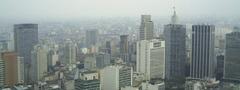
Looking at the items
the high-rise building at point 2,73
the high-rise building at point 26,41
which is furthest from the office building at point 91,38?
the high-rise building at point 2,73

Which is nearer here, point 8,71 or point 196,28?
point 8,71

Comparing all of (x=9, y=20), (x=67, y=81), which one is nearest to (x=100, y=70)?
(x=67, y=81)

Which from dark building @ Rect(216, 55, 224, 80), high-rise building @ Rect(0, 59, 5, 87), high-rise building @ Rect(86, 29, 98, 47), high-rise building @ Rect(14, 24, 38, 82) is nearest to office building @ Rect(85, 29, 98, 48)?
high-rise building @ Rect(86, 29, 98, 47)

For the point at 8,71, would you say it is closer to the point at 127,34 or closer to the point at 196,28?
the point at 127,34

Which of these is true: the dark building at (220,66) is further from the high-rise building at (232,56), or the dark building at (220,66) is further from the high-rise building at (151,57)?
the high-rise building at (151,57)

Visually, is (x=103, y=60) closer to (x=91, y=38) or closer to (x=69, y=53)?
(x=91, y=38)

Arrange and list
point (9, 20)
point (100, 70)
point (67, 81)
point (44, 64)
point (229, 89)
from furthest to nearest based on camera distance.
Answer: point (44, 64) < point (100, 70) < point (67, 81) < point (9, 20) < point (229, 89)

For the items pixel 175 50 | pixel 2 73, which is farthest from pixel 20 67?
pixel 175 50
